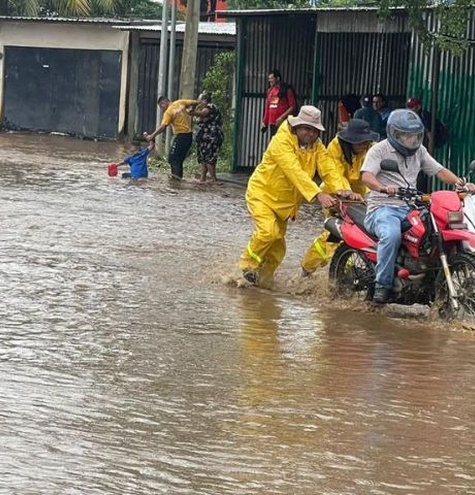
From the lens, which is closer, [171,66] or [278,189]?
[278,189]

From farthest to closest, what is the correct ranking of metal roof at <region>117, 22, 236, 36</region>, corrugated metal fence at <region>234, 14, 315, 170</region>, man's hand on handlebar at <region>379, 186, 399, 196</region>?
1. metal roof at <region>117, 22, 236, 36</region>
2. corrugated metal fence at <region>234, 14, 315, 170</region>
3. man's hand on handlebar at <region>379, 186, 399, 196</region>

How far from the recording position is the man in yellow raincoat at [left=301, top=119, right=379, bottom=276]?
1055 centimetres

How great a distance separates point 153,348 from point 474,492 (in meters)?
3.02

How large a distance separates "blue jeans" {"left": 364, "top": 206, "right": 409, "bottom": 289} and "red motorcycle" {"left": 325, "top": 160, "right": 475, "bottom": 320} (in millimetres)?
67

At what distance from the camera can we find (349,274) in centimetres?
1026

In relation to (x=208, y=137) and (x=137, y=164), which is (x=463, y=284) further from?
(x=208, y=137)

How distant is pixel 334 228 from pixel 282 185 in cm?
75

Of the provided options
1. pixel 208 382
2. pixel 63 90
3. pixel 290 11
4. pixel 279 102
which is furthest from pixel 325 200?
pixel 63 90

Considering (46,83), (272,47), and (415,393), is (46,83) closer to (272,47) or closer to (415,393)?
(272,47)

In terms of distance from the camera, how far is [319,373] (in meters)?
7.51

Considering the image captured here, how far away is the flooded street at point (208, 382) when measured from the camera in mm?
5449

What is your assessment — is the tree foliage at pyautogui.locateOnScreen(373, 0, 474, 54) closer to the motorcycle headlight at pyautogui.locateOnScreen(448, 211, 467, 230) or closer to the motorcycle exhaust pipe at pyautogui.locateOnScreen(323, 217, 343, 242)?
the motorcycle exhaust pipe at pyautogui.locateOnScreen(323, 217, 343, 242)

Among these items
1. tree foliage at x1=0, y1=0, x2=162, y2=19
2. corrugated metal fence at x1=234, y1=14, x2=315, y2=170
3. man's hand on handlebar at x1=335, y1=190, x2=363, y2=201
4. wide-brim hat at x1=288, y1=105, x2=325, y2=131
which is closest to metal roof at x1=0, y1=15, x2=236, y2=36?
corrugated metal fence at x1=234, y1=14, x2=315, y2=170

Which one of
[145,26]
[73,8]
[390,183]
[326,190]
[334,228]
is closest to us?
[390,183]
